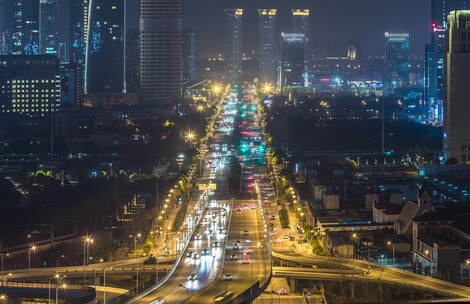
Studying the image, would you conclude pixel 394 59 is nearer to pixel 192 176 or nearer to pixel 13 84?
pixel 13 84

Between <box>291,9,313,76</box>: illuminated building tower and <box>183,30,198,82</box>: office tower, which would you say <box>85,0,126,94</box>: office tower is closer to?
<box>183,30,198,82</box>: office tower

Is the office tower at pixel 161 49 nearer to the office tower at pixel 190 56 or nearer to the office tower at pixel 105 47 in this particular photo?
the office tower at pixel 105 47

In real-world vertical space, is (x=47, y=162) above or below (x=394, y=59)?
below

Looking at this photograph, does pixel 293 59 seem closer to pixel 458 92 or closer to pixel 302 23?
pixel 302 23

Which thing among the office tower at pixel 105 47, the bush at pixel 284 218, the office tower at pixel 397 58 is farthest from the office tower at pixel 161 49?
the bush at pixel 284 218

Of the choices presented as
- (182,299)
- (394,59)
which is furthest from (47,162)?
(394,59)
